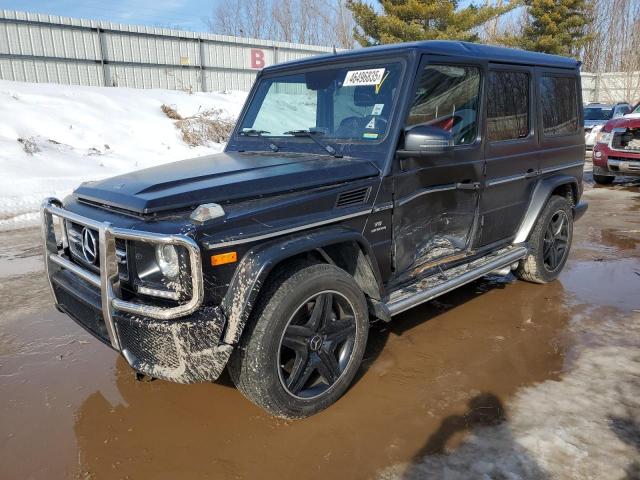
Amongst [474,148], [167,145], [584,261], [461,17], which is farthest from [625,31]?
[474,148]

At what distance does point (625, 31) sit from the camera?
32844 mm

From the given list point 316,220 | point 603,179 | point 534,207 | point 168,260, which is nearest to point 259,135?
point 316,220

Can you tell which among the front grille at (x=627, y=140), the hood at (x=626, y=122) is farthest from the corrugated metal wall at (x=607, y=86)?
the front grille at (x=627, y=140)

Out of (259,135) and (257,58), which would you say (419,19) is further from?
(259,135)

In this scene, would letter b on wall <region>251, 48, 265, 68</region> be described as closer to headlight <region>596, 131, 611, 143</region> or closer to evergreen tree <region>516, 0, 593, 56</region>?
headlight <region>596, 131, 611, 143</region>

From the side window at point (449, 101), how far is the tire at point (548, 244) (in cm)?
138

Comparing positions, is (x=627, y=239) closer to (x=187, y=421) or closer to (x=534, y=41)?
(x=187, y=421)

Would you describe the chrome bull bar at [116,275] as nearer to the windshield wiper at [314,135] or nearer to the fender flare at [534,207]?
the windshield wiper at [314,135]

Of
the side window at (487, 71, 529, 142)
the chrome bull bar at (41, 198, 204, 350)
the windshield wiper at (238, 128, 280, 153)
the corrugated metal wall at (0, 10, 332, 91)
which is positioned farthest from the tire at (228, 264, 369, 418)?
the corrugated metal wall at (0, 10, 332, 91)

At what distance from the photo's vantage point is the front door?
135 inches

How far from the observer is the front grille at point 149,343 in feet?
8.00

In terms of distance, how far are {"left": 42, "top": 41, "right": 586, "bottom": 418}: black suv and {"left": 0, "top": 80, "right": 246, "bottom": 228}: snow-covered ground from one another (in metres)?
5.90

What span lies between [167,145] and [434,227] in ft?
36.8

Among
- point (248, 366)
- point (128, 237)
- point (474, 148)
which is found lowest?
point (248, 366)
